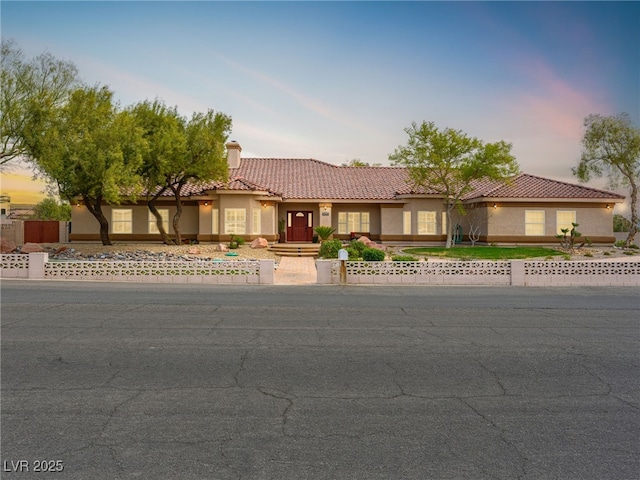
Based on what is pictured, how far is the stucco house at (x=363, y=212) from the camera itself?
101ft

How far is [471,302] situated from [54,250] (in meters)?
24.0

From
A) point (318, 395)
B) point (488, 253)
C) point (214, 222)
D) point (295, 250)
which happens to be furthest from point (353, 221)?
point (318, 395)

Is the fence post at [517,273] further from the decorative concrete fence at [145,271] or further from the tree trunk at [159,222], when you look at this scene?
the tree trunk at [159,222]

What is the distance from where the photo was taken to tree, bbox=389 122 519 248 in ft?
93.0

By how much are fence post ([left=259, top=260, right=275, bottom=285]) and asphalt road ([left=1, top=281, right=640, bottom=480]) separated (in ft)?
21.9

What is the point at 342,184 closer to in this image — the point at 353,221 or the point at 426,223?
the point at 353,221

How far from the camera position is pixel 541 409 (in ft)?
16.3

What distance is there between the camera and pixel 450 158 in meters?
29.1

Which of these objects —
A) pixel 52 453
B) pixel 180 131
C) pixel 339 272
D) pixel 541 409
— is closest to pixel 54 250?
pixel 180 131

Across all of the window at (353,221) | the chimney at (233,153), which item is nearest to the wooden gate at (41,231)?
the chimney at (233,153)

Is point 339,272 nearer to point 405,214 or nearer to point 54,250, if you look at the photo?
point 405,214

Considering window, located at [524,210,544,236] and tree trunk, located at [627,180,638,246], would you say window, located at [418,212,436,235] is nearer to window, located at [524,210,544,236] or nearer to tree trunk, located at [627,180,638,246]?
window, located at [524,210,544,236]

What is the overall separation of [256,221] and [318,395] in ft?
84.5

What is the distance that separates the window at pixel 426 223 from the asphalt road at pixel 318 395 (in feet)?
71.9
